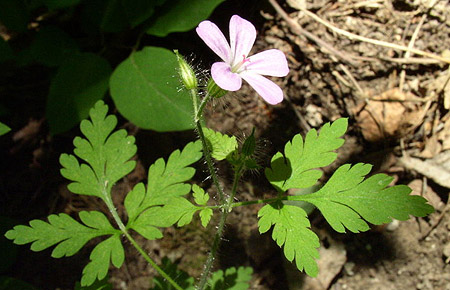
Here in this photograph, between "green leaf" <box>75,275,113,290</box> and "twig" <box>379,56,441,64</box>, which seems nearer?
"green leaf" <box>75,275,113,290</box>

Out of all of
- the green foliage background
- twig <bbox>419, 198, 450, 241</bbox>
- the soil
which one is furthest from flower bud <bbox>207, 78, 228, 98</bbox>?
twig <bbox>419, 198, 450, 241</bbox>

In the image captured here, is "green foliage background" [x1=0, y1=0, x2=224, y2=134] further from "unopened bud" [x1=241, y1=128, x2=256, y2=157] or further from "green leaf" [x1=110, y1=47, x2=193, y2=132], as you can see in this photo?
"unopened bud" [x1=241, y1=128, x2=256, y2=157]

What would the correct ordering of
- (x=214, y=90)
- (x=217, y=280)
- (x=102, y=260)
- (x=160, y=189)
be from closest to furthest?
(x=214, y=90)
(x=102, y=260)
(x=160, y=189)
(x=217, y=280)

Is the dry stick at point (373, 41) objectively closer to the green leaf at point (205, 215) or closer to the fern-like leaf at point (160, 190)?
the fern-like leaf at point (160, 190)

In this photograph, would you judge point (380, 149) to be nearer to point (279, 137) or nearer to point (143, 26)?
point (279, 137)

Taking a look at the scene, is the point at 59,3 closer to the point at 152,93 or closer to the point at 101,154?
the point at 152,93

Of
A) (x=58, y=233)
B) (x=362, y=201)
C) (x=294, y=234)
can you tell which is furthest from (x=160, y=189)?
(x=362, y=201)

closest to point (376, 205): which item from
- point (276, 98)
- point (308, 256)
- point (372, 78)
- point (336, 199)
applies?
point (336, 199)
